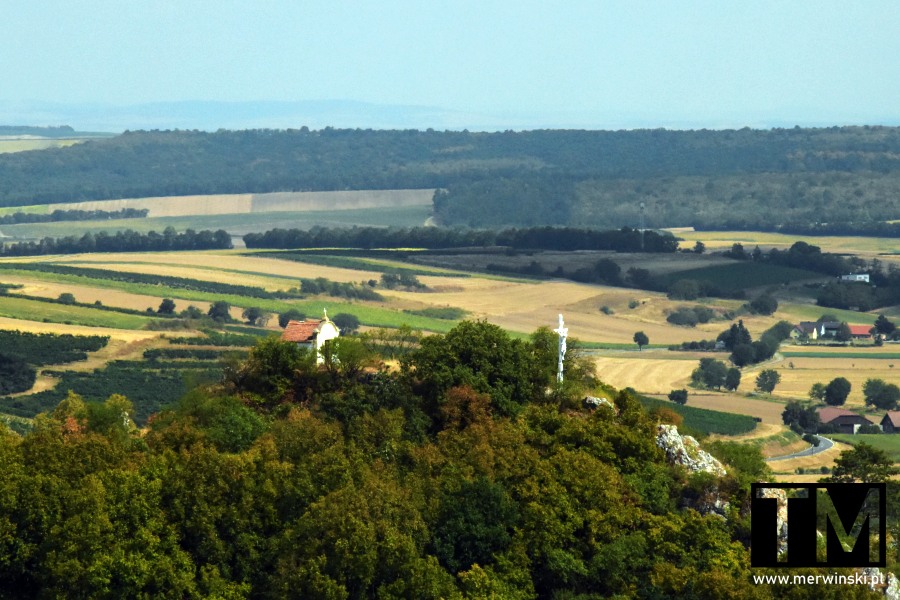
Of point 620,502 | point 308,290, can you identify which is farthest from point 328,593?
point 308,290

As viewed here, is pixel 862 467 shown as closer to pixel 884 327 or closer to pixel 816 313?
Result: pixel 884 327

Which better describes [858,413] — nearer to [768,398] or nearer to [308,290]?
[768,398]

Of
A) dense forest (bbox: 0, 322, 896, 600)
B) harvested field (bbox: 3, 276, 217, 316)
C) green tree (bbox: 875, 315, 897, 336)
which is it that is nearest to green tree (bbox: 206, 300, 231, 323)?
harvested field (bbox: 3, 276, 217, 316)

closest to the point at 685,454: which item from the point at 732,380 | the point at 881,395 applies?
the point at 881,395

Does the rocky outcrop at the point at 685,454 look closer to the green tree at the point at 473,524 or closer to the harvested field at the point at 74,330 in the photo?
the green tree at the point at 473,524

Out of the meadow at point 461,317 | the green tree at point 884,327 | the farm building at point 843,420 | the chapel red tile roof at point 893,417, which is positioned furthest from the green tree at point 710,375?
the green tree at point 884,327

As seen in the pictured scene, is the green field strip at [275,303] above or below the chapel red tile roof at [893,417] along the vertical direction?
above
